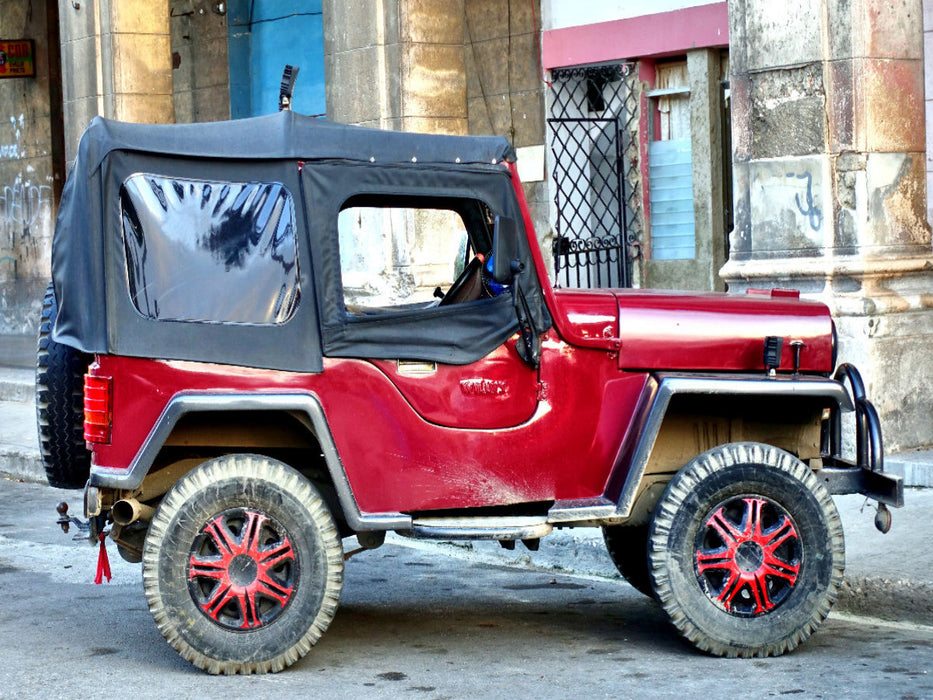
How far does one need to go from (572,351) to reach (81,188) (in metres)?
1.96

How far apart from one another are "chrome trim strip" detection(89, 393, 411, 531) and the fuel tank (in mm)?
1027

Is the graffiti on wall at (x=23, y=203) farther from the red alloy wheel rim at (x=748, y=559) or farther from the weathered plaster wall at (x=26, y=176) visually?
the red alloy wheel rim at (x=748, y=559)

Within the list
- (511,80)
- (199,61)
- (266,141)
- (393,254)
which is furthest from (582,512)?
(199,61)

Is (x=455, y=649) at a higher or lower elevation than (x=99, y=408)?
lower

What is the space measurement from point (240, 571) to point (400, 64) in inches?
289

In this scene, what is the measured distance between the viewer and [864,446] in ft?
20.4

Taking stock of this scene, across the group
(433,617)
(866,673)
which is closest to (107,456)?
(433,617)

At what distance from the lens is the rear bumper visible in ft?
19.9

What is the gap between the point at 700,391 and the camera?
584 centimetres

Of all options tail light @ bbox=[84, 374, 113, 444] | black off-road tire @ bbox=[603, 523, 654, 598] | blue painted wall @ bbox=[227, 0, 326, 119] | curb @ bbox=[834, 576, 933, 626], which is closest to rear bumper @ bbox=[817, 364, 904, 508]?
curb @ bbox=[834, 576, 933, 626]

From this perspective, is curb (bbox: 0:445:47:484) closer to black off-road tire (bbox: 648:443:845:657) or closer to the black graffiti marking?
the black graffiti marking

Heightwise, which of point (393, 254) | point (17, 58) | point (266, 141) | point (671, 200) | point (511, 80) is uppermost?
point (17, 58)

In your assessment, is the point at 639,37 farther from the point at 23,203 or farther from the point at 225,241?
the point at 23,203

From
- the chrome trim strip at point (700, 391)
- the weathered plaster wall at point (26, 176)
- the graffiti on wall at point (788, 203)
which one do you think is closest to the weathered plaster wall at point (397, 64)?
the graffiti on wall at point (788, 203)
